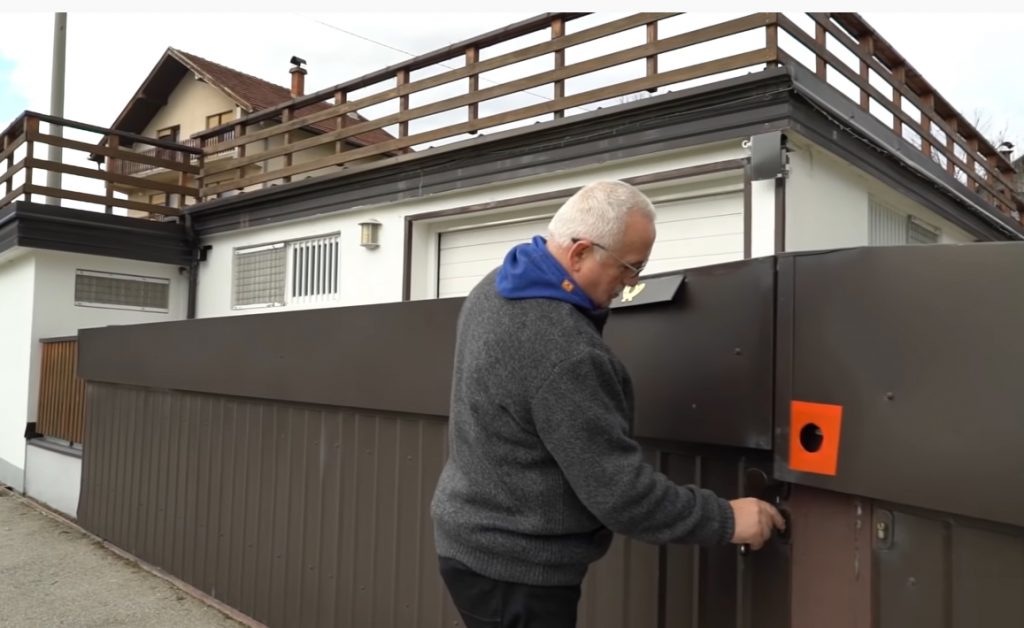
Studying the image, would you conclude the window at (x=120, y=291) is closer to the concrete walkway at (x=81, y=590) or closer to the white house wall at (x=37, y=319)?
the white house wall at (x=37, y=319)

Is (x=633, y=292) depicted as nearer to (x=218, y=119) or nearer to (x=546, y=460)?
A: (x=546, y=460)

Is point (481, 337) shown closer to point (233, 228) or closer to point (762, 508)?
point (762, 508)

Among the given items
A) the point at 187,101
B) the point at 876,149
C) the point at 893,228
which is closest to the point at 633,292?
the point at 876,149

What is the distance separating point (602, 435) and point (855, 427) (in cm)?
62

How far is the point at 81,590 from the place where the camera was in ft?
17.9

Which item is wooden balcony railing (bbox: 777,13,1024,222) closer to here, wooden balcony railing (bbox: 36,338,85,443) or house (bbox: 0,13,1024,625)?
house (bbox: 0,13,1024,625)

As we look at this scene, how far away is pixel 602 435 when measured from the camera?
5.73 ft

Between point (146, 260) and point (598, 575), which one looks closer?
point (598, 575)

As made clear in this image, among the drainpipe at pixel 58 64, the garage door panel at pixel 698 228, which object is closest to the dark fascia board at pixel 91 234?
the drainpipe at pixel 58 64

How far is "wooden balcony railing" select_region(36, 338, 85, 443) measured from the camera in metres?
8.09

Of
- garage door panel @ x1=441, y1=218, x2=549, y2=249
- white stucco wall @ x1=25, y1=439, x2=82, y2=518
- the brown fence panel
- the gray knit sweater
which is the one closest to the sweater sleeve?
the gray knit sweater

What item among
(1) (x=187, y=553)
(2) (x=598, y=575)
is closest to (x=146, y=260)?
(1) (x=187, y=553)

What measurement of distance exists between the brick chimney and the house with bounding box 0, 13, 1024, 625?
11515 mm

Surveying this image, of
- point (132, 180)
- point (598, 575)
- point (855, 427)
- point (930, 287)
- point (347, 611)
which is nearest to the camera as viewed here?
point (930, 287)
